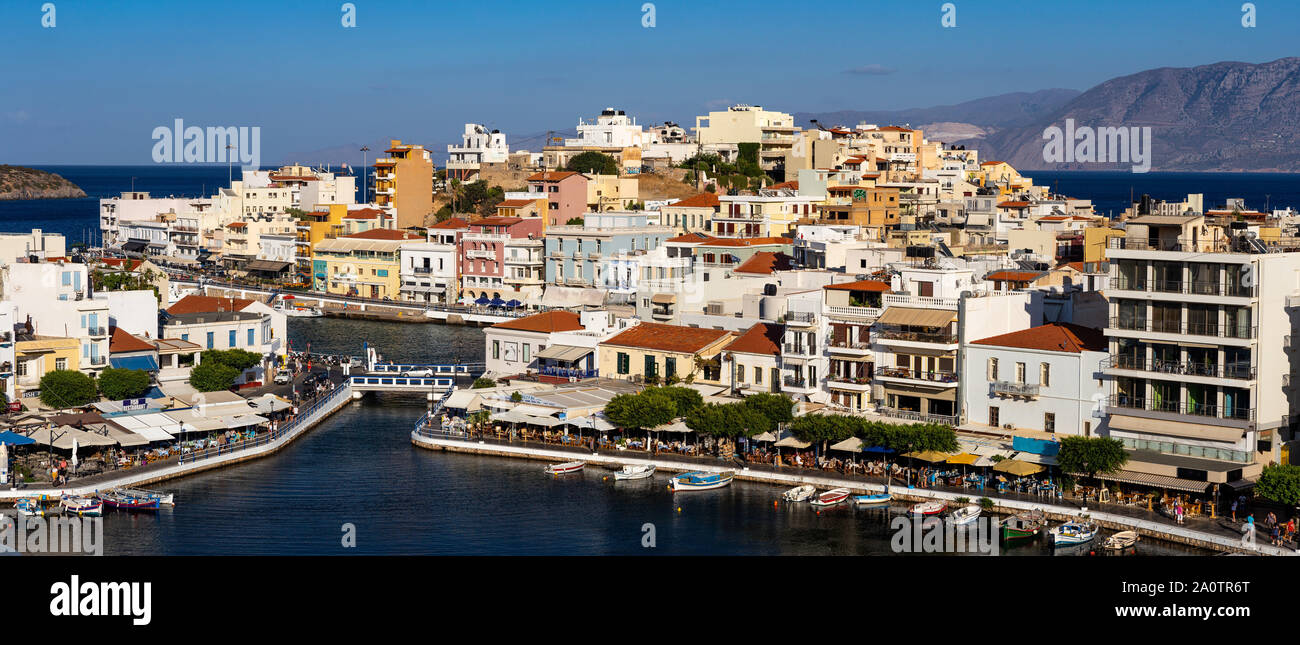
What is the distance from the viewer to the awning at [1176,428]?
25548mm

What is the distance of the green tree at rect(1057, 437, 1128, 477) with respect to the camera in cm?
2595

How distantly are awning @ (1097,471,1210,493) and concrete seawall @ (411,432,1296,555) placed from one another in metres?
0.85

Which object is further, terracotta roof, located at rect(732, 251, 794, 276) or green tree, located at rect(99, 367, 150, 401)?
terracotta roof, located at rect(732, 251, 794, 276)

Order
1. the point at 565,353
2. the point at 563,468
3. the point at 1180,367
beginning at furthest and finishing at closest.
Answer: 1. the point at 565,353
2. the point at 563,468
3. the point at 1180,367

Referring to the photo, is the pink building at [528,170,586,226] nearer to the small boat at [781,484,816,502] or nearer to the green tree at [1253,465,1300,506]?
the small boat at [781,484,816,502]

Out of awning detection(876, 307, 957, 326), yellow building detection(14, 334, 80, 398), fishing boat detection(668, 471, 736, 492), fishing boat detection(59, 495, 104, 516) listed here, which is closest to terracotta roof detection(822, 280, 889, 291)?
awning detection(876, 307, 957, 326)

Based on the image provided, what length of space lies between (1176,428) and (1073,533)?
11.4ft

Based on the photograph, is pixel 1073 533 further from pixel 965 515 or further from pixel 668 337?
pixel 668 337

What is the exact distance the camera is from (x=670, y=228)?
6159 cm

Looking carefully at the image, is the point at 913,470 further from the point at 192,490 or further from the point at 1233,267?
the point at 192,490

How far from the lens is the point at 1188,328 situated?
26.0 meters

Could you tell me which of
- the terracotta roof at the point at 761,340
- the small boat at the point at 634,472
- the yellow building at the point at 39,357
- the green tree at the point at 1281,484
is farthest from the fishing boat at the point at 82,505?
the green tree at the point at 1281,484

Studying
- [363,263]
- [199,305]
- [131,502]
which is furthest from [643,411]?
[363,263]
